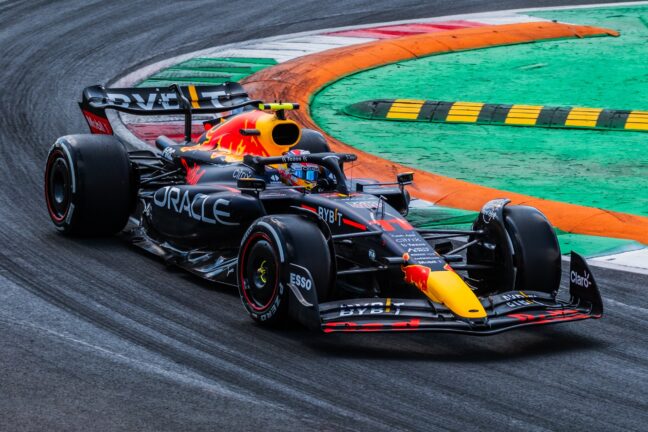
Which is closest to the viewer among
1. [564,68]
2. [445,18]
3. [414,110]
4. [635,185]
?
[635,185]

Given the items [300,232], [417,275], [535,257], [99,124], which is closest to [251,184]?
[300,232]

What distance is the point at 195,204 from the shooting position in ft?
33.8

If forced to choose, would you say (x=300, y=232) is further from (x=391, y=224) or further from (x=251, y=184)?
(x=251, y=184)

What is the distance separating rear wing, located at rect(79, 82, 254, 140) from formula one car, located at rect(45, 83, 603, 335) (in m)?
0.04

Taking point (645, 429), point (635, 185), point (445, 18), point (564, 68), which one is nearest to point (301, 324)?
point (645, 429)

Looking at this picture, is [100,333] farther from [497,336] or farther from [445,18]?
[445,18]

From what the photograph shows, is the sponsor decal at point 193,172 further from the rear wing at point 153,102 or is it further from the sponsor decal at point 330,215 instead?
the sponsor decal at point 330,215

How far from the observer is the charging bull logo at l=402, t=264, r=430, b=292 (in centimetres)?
842

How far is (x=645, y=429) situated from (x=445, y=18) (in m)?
16.4

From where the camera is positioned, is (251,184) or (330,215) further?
(251,184)

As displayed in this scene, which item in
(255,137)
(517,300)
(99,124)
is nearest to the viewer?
(517,300)

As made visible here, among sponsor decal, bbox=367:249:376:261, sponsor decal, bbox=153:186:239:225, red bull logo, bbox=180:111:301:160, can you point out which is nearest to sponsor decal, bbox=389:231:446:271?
sponsor decal, bbox=367:249:376:261

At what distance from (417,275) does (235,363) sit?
56.8 inches

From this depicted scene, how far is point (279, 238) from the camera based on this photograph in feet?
28.2
